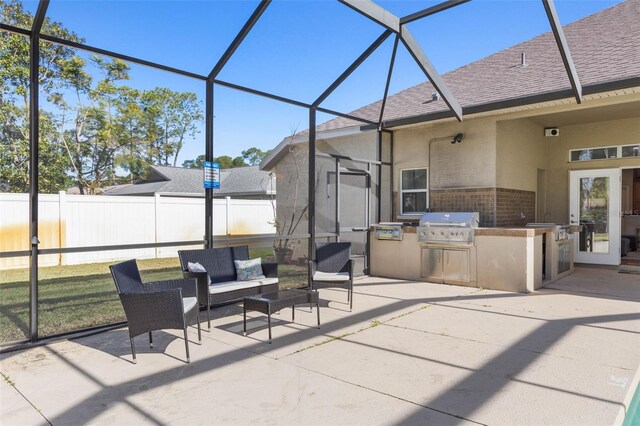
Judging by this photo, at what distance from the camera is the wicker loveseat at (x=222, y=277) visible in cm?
511

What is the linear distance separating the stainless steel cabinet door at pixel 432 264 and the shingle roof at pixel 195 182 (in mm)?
4896

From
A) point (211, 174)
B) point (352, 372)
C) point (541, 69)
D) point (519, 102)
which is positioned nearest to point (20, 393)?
point (352, 372)

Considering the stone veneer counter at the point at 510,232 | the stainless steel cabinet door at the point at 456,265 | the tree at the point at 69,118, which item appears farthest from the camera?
the stainless steel cabinet door at the point at 456,265

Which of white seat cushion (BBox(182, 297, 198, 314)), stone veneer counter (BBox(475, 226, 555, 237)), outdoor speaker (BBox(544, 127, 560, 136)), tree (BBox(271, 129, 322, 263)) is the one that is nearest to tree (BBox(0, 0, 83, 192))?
white seat cushion (BBox(182, 297, 198, 314))

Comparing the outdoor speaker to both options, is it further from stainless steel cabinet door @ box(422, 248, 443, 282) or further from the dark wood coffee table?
the dark wood coffee table

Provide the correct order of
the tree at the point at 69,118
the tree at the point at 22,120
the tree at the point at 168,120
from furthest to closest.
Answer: the tree at the point at 168,120 < the tree at the point at 69,118 < the tree at the point at 22,120

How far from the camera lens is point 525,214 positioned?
9641mm

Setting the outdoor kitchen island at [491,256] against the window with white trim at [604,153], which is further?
the window with white trim at [604,153]

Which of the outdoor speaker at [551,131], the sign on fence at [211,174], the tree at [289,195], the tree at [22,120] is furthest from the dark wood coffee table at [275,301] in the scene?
the outdoor speaker at [551,131]

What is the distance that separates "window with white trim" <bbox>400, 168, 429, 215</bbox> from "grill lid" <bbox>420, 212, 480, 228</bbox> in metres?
1.13

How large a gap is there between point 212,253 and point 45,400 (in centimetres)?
287

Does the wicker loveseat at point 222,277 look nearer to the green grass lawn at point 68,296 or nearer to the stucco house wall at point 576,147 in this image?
the green grass lawn at point 68,296

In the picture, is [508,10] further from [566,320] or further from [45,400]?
[45,400]

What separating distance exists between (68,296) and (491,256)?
784 cm
